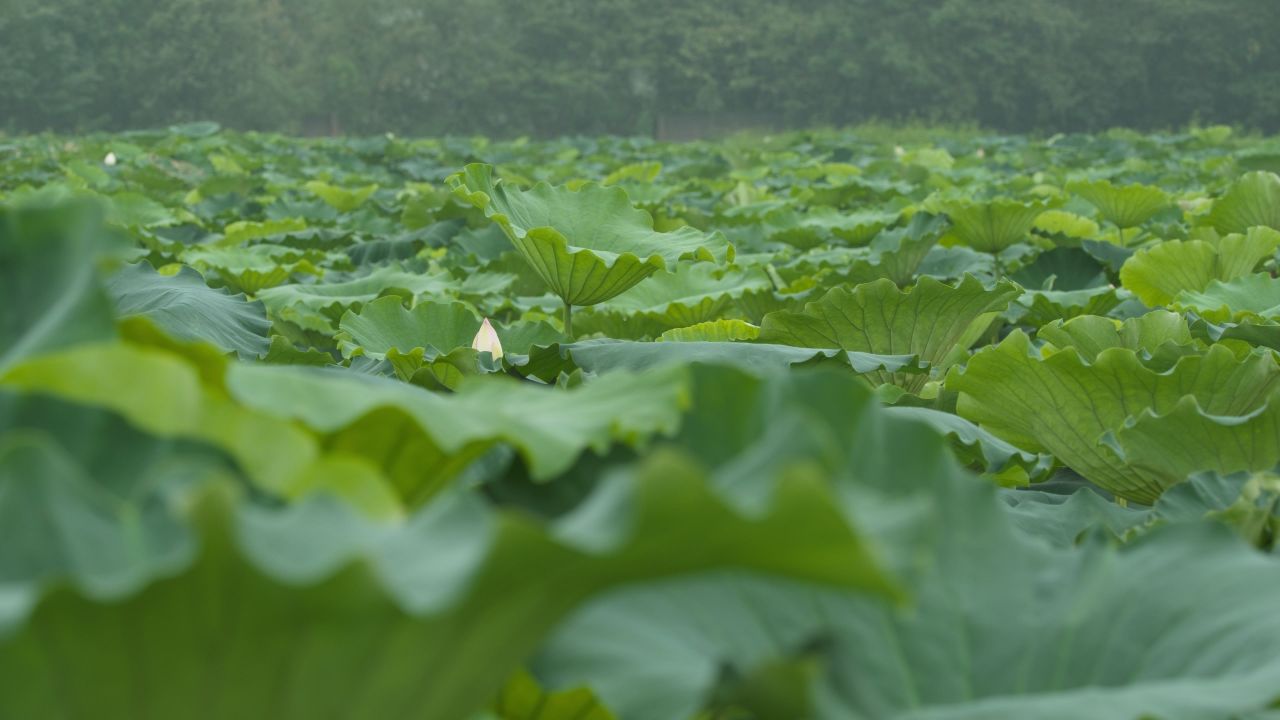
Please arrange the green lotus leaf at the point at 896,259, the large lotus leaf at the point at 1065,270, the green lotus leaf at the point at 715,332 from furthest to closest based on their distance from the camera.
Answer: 1. the large lotus leaf at the point at 1065,270
2. the green lotus leaf at the point at 896,259
3. the green lotus leaf at the point at 715,332

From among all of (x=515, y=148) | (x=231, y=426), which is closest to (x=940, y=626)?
(x=231, y=426)

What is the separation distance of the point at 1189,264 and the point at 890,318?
69 cm

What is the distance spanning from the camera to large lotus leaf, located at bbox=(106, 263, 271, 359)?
1117 mm

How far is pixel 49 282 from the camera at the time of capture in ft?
1.79

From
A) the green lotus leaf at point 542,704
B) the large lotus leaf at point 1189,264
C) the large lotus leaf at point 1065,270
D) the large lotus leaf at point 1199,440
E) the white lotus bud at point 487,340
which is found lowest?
the large lotus leaf at point 1065,270

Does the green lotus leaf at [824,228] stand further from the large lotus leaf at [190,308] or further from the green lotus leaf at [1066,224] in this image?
the large lotus leaf at [190,308]

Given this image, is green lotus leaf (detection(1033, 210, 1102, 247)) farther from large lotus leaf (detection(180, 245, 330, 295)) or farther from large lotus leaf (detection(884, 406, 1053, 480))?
large lotus leaf (detection(884, 406, 1053, 480))

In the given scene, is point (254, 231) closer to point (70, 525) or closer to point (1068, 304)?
point (1068, 304)

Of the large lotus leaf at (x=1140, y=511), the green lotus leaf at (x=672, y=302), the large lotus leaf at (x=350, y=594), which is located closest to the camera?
the large lotus leaf at (x=350, y=594)

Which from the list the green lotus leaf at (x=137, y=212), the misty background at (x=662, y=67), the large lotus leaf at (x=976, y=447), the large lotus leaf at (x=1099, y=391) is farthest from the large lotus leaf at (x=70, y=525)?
the misty background at (x=662, y=67)

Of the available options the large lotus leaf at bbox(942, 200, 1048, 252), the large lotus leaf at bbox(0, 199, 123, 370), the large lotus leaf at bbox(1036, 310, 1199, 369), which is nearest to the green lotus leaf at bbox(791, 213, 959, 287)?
the large lotus leaf at bbox(942, 200, 1048, 252)

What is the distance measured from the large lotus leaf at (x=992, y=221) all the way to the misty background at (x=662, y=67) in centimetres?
2131

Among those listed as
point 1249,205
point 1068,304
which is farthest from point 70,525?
point 1249,205

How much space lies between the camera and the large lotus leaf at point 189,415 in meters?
0.45
